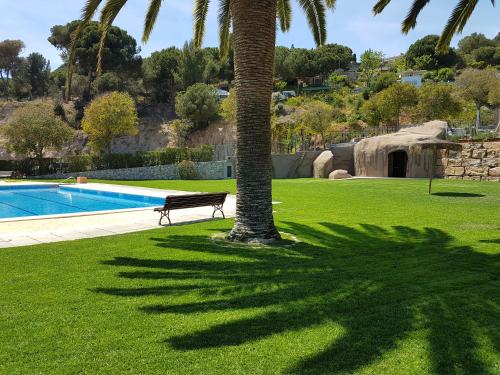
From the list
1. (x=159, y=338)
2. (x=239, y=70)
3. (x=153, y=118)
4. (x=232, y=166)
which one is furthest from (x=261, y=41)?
(x=153, y=118)

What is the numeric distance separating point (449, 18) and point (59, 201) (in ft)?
59.9

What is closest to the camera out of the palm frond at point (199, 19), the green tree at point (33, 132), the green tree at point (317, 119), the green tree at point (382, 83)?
the palm frond at point (199, 19)

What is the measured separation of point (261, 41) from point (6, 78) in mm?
78585

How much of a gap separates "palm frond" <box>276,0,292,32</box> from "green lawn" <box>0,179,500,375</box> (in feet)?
23.8

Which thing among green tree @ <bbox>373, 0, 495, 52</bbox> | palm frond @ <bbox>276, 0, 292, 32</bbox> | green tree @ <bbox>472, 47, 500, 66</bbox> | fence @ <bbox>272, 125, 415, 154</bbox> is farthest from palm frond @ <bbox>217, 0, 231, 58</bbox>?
green tree @ <bbox>472, 47, 500, 66</bbox>

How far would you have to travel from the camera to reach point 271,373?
3480mm

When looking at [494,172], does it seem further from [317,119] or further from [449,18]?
[449,18]

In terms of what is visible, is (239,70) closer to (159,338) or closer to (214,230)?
(214,230)

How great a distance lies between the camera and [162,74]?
62031 mm

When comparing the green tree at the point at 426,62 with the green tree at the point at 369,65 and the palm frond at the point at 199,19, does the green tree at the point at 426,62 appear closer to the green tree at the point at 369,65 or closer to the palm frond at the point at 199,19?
the green tree at the point at 369,65

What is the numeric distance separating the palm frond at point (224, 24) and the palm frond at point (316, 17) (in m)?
2.07

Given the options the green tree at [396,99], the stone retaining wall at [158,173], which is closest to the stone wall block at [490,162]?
the green tree at [396,99]

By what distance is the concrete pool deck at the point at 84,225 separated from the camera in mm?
9570

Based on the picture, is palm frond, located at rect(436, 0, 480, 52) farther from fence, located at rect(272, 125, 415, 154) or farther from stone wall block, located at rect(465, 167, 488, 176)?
fence, located at rect(272, 125, 415, 154)
